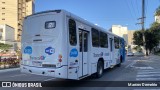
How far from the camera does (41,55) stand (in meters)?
11.5

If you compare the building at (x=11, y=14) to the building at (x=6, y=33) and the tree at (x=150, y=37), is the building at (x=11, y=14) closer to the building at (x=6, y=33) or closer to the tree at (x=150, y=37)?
the building at (x=6, y=33)

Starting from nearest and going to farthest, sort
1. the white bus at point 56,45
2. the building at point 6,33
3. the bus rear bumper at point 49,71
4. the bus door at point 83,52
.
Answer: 1. the bus rear bumper at point 49,71
2. the white bus at point 56,45
3. the bus door at point 83,52
4. the building at point 6,33

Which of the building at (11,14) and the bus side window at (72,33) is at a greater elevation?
the building at (11,14)

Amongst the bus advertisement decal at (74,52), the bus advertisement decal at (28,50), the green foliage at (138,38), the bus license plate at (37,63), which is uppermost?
the green foliage at (138,38)

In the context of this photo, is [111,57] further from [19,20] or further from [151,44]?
[19,20]

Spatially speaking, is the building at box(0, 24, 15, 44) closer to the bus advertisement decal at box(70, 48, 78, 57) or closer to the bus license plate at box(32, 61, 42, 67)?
the bus license plate at box(32, 61, 42, 67)

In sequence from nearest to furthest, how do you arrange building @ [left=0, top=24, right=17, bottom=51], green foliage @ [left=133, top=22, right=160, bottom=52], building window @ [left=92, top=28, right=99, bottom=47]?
1. building window @ [left=92, top=28, right=99, bottom=47]
2. green foliage @ [left=133, top=22, right=160, bottom=52]
3. building @ [left=0, top=24, right=17, bottom=51]

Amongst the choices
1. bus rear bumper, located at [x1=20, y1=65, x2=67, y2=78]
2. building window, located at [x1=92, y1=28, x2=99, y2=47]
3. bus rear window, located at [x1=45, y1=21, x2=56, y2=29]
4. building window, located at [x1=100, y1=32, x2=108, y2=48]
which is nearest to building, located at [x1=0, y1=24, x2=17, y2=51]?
building window, located at [x1=100, y1=32, x2=108, y2=48]

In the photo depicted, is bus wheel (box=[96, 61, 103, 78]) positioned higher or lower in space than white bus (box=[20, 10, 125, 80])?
lower

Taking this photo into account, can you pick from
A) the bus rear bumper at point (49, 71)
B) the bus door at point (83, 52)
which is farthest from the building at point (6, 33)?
the bus rear bumper at point (49, 71)

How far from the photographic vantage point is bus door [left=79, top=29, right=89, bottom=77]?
40.4ft

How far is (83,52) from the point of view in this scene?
1279cm

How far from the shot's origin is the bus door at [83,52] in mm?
12328

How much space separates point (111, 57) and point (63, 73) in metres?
9.26
